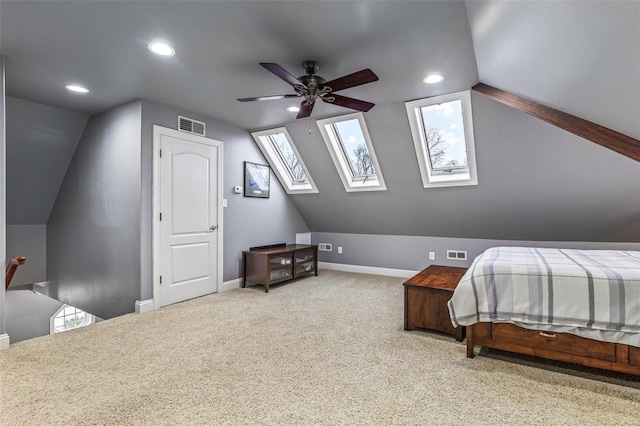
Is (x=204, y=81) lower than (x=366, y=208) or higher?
higher

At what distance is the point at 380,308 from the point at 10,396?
317cm

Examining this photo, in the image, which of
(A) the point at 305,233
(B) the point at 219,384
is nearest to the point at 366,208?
(A) the point at 305,233

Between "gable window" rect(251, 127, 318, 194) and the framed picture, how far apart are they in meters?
0.23

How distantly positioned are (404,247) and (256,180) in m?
2.71

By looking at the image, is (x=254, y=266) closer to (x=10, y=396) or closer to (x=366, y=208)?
(x=366, y=208)

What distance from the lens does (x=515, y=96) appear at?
2.89 metres

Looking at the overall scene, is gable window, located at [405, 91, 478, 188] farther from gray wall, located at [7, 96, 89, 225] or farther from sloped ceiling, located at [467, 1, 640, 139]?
gray wall, located at [7, 96, 89, 225]

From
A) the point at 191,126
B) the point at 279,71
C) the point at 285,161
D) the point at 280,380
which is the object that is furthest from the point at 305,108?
the point at 285,161

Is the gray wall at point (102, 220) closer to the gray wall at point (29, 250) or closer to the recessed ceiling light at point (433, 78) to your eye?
the gray wall at point (29, 250)

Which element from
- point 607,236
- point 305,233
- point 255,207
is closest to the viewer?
point 607,236

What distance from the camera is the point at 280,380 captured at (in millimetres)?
2127

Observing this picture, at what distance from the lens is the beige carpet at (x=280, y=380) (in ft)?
5.79

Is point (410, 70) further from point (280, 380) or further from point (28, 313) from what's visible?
point (28, 313)

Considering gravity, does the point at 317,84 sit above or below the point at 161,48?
below
